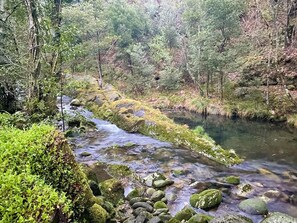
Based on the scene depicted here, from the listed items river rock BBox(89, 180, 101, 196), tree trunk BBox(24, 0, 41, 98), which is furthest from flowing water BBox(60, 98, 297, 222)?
tree trunk BBox(24, 0, 41, 98)

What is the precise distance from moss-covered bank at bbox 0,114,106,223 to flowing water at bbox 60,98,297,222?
10.4 ft

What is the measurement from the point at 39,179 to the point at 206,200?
467 centimetres

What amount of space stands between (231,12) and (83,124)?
1552 cm

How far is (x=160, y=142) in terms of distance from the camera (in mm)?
12102

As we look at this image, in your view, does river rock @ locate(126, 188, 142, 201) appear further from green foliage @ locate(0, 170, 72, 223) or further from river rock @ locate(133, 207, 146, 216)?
green foliage @ locate(0, 170, 72, 223)

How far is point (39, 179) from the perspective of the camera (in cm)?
303

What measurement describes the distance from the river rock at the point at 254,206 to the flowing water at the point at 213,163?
15 centimetres

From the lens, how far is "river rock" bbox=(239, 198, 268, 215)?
6376 millimetres

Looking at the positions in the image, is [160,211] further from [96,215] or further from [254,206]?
[254,206]

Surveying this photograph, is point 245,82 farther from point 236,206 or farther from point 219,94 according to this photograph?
point 236,206

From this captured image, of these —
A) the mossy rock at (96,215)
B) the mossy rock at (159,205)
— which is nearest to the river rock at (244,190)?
the mossy rock at (159,205)

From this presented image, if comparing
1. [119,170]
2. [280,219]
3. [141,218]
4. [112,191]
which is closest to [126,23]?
[119,170]

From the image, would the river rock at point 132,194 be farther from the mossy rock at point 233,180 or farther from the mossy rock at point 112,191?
the mossy rock at point 233,180

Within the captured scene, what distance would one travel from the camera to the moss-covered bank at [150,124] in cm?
1054
